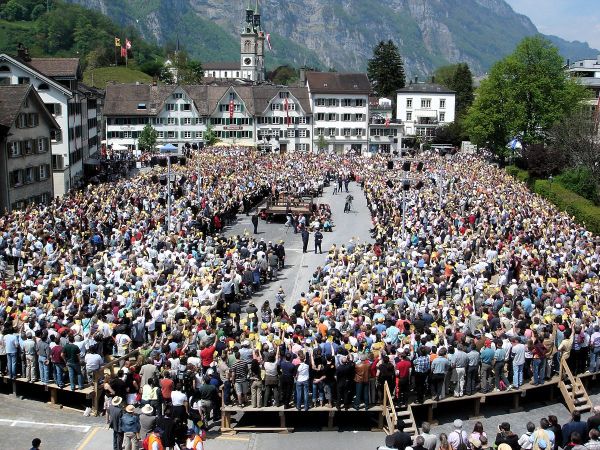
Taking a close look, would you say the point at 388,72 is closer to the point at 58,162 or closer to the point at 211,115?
the point at 211,115

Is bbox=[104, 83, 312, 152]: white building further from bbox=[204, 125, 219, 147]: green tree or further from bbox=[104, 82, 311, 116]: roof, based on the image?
Answer: bbox=[204, 125, 219, 147]: green tree

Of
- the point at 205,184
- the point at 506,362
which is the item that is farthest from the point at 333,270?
the point at 205,184

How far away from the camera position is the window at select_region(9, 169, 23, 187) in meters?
42.8

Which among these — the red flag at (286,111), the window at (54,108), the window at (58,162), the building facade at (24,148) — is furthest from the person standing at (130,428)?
the red flag at (286,111)

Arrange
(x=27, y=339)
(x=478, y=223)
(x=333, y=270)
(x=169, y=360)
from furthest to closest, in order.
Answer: (x=478, y=223) < (x=333, y=270) < (x=27, y=339) < (x=169, y=360)

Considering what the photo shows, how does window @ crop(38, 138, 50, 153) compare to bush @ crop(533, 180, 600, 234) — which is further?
window @ crop(38, 138, 50, 153)

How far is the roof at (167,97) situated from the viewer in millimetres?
91000

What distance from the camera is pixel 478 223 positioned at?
123ft

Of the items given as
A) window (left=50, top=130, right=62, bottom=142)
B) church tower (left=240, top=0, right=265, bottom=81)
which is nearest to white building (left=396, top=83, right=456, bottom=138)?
window (left=50, top=130, right=62, bottom=142)

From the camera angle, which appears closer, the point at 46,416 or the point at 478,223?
the point at 46,416

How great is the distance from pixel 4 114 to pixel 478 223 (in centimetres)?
2882

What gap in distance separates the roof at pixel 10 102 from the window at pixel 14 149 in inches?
57.4

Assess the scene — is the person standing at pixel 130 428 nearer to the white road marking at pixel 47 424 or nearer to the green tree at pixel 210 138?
the white road marking at pixel 47 424

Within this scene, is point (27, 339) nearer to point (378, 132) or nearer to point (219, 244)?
point (219, 244)
